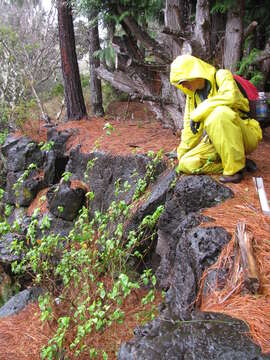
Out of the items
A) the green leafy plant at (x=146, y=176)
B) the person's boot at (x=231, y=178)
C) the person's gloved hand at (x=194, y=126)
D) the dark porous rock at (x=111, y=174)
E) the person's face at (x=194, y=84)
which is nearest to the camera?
the person's boot at (x=231, y=178)

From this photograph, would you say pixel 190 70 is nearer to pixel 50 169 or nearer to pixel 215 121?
pixel 215 121

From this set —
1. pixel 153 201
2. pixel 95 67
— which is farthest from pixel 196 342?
pixel 95 67

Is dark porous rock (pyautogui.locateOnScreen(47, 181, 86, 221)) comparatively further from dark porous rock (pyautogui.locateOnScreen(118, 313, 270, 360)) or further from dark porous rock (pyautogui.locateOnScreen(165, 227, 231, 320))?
dark porous rock (pyautogui.locateOnScreen(118, 313, 270, 360))

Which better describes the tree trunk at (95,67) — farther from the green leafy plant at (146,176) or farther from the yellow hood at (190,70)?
the yellow hood at (190,70)

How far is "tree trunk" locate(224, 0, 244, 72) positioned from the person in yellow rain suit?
231 centimetres

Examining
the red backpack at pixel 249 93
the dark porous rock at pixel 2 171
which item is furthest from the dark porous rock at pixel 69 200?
the red backpack at pixel 249 93

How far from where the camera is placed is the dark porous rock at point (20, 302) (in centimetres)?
486

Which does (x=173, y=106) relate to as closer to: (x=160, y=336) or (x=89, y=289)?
(x=89, y=289)

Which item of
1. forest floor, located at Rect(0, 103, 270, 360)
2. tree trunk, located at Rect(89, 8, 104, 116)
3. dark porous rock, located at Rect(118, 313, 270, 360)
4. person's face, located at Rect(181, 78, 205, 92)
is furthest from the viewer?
tree trunk, located at Rect(89, 8, 104, 116)

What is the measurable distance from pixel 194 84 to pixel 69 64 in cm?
610

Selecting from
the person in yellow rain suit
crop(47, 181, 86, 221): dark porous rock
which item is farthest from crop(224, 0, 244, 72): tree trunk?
crop(47, 181, 86, 221): dark porous rock

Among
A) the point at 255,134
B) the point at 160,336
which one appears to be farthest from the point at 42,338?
the point at 255,134

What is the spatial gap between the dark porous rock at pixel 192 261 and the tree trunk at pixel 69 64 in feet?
23.0

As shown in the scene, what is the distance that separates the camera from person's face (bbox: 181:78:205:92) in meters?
3.60
